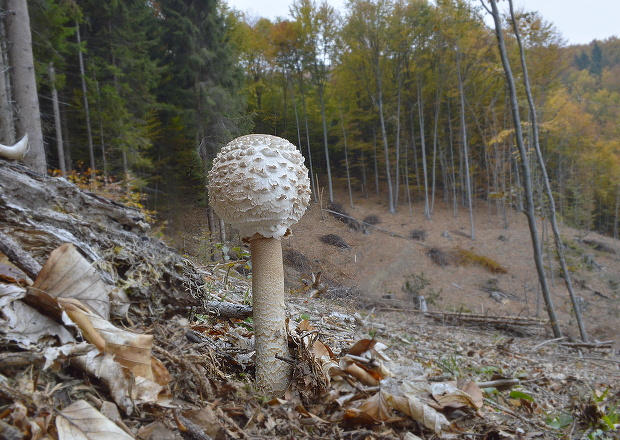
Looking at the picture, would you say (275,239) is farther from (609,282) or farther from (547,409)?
(609,282)

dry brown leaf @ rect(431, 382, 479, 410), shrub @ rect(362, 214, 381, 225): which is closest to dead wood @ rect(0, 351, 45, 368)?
dry brown leaf @ rect(431, 382, 479, 410)

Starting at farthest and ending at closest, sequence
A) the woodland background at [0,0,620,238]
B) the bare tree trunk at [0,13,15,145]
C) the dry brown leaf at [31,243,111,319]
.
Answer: the bare tree trunk at [0,13,15,145] < the woodland background at [0,0,620,238] < the dry brown leaf at [31,243,111,319]

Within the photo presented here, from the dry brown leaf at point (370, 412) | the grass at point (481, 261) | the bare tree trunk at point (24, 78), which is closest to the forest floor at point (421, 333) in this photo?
the dry brown leaf at point (370, 412)

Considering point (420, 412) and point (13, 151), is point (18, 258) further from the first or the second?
point (420, 412)

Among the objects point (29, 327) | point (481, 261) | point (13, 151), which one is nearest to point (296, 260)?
point (13, 151)

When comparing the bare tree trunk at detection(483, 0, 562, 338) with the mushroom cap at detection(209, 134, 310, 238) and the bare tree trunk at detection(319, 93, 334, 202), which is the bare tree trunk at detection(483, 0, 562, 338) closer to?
the bare tree trunk at detection(319, 93, 334, 202)

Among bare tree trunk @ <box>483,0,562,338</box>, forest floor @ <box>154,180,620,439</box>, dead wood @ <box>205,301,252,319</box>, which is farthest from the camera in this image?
bare tree trunk @ <box>483,0,562,338</box>

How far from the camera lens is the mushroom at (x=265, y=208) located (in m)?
1.72

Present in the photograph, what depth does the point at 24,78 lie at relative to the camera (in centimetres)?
708

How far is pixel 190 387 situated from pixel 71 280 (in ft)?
2.11

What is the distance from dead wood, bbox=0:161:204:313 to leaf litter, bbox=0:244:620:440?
4.8 inches

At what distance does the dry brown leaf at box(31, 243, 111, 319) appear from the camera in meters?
1.21

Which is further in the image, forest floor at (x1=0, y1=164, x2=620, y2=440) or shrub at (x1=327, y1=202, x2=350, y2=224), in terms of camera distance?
shrub at (x1=327, y1=202, x2=350, y2=224)

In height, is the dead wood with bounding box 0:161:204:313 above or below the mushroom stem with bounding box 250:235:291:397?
above
